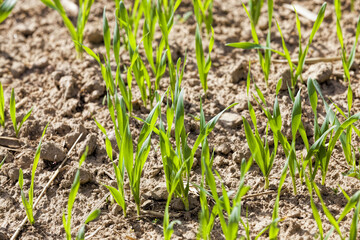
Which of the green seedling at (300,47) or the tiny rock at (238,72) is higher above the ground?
the green seedling at (300,47)

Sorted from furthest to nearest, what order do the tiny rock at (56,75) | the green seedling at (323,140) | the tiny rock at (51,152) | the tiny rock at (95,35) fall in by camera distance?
the tiny rock at (95,35) < the tiny rock at (56,75) < the tiny rock at (51,152) < the green seedling at (323,140)

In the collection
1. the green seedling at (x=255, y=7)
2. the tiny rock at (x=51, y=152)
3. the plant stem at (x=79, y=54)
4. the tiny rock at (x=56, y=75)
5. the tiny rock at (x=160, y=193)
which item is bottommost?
the tiny rock at (x=160, y=193)

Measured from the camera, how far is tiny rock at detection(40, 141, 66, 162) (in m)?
2.04

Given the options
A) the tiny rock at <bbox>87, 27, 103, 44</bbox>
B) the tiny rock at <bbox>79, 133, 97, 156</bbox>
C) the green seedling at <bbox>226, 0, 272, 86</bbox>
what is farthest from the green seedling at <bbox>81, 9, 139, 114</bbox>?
the tiny rock at <bbox>87, 27, 103, 44</bbox>

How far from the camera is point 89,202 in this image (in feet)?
6.18

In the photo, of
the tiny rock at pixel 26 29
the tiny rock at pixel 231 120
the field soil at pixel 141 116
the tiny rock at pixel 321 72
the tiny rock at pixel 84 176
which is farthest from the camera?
the tiny rock at pixel 26 29

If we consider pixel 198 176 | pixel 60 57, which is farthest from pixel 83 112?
pixel 198 176

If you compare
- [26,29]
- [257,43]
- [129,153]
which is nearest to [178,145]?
[129,153]

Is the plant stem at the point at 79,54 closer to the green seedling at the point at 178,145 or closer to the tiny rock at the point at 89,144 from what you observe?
the tiny rock at the point at 89,144

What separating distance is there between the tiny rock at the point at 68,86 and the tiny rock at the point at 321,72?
3.83ft

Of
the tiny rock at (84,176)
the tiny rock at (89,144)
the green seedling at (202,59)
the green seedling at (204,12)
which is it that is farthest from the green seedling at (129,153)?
the green seedling at (204,12)

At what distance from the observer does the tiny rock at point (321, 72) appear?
90.7 inches

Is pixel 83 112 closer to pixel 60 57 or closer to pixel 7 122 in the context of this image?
pixel 7 122

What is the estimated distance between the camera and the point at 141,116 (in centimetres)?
227
